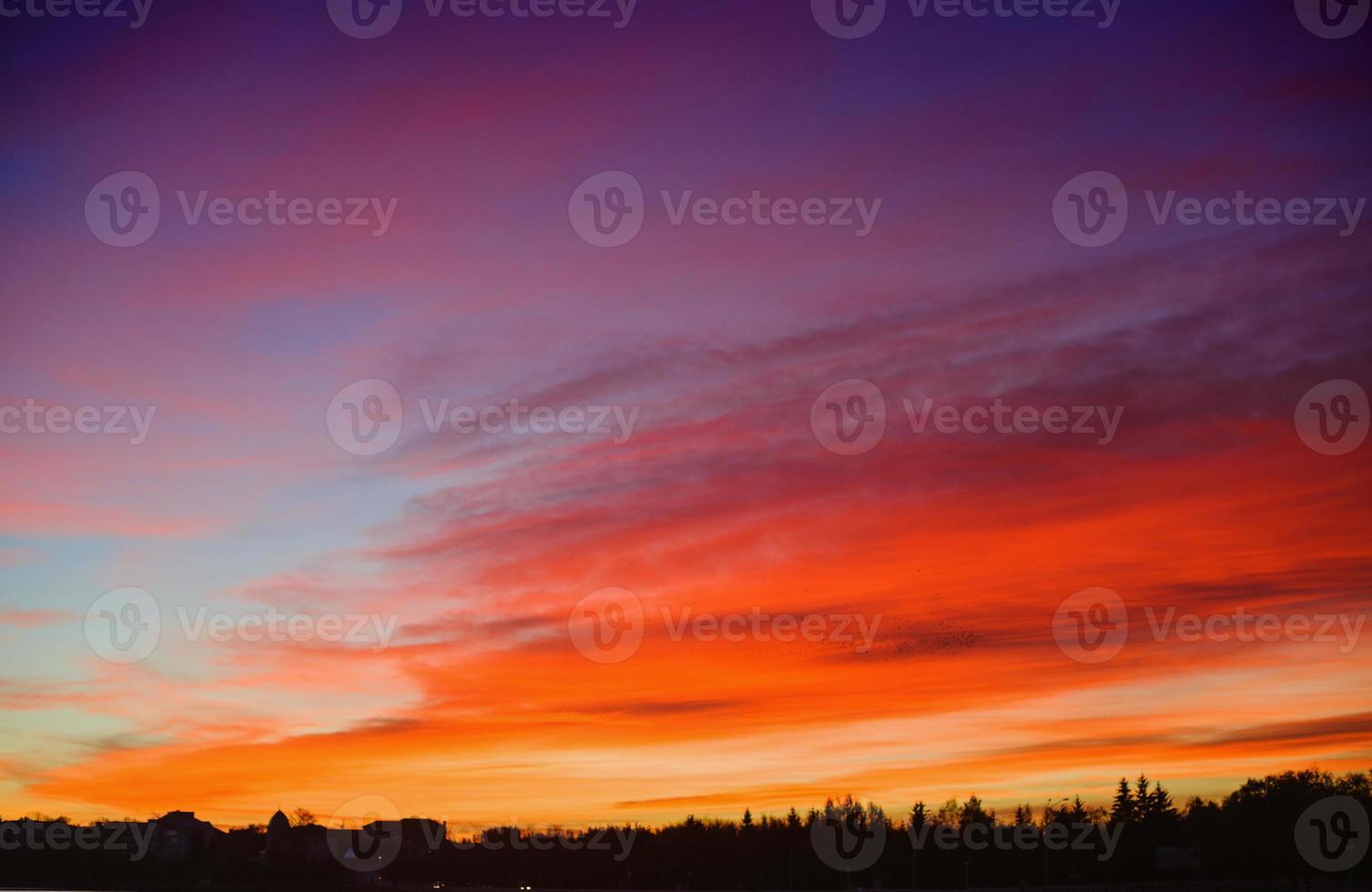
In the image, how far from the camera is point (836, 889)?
195 metres

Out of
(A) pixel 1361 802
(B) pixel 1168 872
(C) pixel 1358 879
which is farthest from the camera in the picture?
(A) pixel 1361 802

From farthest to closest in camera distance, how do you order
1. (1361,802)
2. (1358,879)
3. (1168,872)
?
1. (1361,802)
2. (1168,872)
3. (1358,879)

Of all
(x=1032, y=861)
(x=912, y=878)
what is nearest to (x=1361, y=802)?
(x=1032, y=861)

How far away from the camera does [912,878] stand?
629ft

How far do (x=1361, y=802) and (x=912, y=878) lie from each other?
7187 cm

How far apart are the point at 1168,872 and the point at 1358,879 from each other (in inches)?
1024

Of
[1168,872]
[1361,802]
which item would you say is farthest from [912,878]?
[1361,802]

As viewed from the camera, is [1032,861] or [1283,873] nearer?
[1283,873]

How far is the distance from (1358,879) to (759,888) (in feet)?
275

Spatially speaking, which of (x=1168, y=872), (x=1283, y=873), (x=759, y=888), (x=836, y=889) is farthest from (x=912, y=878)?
(x=1283, y=873)

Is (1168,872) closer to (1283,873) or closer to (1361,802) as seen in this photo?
→ (1283,873)

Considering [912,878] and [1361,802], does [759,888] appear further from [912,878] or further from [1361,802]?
[1361,802]

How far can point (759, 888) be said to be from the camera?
652 feet

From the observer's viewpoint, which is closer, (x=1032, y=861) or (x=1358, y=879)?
(x=1358, y=879)
